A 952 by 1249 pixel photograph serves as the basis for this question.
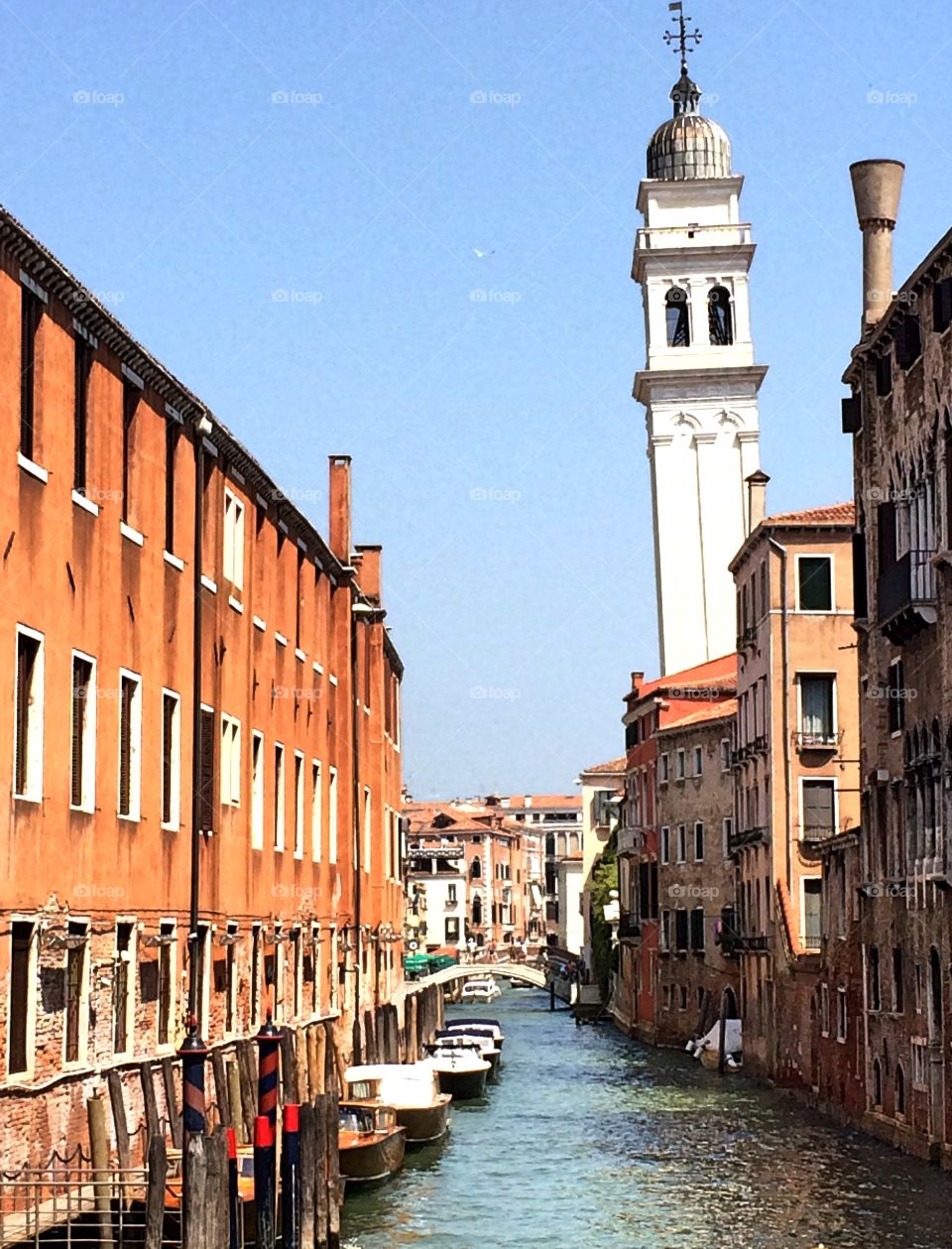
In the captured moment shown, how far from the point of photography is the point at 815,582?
46.3m

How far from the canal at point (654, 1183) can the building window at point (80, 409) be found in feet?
30.2

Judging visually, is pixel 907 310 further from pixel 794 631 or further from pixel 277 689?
pixel 794 631

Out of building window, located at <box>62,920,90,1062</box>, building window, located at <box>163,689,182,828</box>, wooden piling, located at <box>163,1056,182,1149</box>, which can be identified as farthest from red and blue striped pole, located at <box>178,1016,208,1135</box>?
building window, located at <box>163,689,182,828</box>

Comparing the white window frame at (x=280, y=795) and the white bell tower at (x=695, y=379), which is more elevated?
the white bell tower at (x=695, y=379)

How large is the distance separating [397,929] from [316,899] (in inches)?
586

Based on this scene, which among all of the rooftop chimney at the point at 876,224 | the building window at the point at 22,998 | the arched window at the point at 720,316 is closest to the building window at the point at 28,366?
the building window at the point at 22,998

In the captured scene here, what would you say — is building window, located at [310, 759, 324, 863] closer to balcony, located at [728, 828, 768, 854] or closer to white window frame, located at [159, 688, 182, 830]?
white window frame, located at [159, 688, 182, 830]

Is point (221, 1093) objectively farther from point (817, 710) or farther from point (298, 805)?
point (817, 710)

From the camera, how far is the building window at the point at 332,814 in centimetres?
3762

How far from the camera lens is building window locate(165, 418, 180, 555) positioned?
2425cm

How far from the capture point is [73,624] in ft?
66.1

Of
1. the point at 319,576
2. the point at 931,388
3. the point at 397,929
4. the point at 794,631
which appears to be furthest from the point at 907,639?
the point at 397,929

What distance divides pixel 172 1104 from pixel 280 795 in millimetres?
9452

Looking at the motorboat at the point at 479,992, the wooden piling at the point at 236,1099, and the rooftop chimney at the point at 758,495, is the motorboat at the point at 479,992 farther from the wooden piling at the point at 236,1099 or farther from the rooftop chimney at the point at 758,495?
the wooden piling at the point at 236,1099
